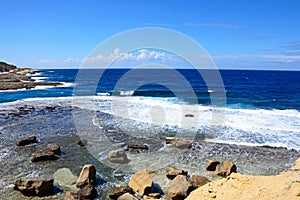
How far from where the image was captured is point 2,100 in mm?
36906

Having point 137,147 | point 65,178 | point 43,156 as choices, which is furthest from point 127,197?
point 43,156

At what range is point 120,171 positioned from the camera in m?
13.2

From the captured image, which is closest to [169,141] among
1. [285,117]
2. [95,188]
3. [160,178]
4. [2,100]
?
[160,178]

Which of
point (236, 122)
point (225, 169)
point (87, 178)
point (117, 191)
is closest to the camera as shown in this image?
point (117, 191)

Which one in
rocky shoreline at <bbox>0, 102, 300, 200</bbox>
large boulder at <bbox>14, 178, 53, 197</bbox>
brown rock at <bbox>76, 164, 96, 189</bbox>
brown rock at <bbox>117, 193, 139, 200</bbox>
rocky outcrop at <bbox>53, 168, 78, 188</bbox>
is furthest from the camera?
rocky outcrop at <bbox>53, 168, 78, 188</bbox>

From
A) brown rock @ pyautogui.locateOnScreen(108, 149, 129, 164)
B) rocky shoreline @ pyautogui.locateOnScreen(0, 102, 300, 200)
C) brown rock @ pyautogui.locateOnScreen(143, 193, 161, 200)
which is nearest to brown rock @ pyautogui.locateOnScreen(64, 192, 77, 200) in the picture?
rocky shoreline @ pyautogui.locateOnScreen(0, 102, 300, 200)

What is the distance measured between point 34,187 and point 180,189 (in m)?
5.75

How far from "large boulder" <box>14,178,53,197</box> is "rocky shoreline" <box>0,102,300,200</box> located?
0.13ft

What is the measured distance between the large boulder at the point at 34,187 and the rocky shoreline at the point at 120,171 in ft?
0.13

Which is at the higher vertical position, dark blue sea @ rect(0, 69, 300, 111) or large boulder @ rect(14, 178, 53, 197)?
dark blue sea @ rect(0, 69, 300, 111)

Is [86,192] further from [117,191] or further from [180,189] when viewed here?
[180,189]

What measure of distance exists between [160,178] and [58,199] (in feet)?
14.8

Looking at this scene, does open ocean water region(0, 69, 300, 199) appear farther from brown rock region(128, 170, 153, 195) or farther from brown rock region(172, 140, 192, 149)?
brown rock region(128, 170, 153, 195)

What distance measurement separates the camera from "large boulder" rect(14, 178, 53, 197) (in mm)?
10547
